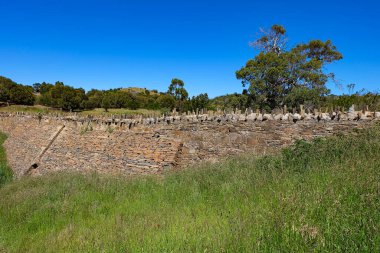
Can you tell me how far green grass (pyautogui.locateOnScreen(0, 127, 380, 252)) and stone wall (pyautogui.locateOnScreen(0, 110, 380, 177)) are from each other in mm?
1215

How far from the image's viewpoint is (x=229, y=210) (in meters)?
5.13

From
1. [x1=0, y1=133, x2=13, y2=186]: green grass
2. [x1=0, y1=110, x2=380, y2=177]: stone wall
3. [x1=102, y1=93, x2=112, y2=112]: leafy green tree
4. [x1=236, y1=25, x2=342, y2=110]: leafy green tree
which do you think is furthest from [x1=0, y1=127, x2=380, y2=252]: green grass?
[x1=102, y1=93, x2=112, y2=112]: leafy green tree

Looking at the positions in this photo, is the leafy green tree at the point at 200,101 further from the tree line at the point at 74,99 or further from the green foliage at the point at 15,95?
the green foliage at the point at 15,95

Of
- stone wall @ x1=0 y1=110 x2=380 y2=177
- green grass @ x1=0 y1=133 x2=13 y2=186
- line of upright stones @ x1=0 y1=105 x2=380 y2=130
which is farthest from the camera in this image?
green grass @ x1=0 y1=133 x2=13 y2=186

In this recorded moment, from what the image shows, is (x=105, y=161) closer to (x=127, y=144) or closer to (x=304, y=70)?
(x=127, y=144)

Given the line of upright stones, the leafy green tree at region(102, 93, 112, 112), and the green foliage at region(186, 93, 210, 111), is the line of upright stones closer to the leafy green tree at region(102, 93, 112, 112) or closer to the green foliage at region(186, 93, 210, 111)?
the green foliage at region(186, 93, 210, 111)

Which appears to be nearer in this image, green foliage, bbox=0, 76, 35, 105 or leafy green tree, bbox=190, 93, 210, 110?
leafy green tree, bbox=190, 93, 210, 110

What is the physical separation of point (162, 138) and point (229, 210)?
7753 mm

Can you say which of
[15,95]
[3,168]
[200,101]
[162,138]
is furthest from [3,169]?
[15,95]

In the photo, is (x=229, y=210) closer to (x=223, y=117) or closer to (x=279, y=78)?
(x=223, y=117)

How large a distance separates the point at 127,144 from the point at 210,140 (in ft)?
14.3

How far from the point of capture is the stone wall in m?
9.34

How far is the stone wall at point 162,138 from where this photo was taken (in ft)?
30.7

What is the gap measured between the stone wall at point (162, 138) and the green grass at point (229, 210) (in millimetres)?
1215
